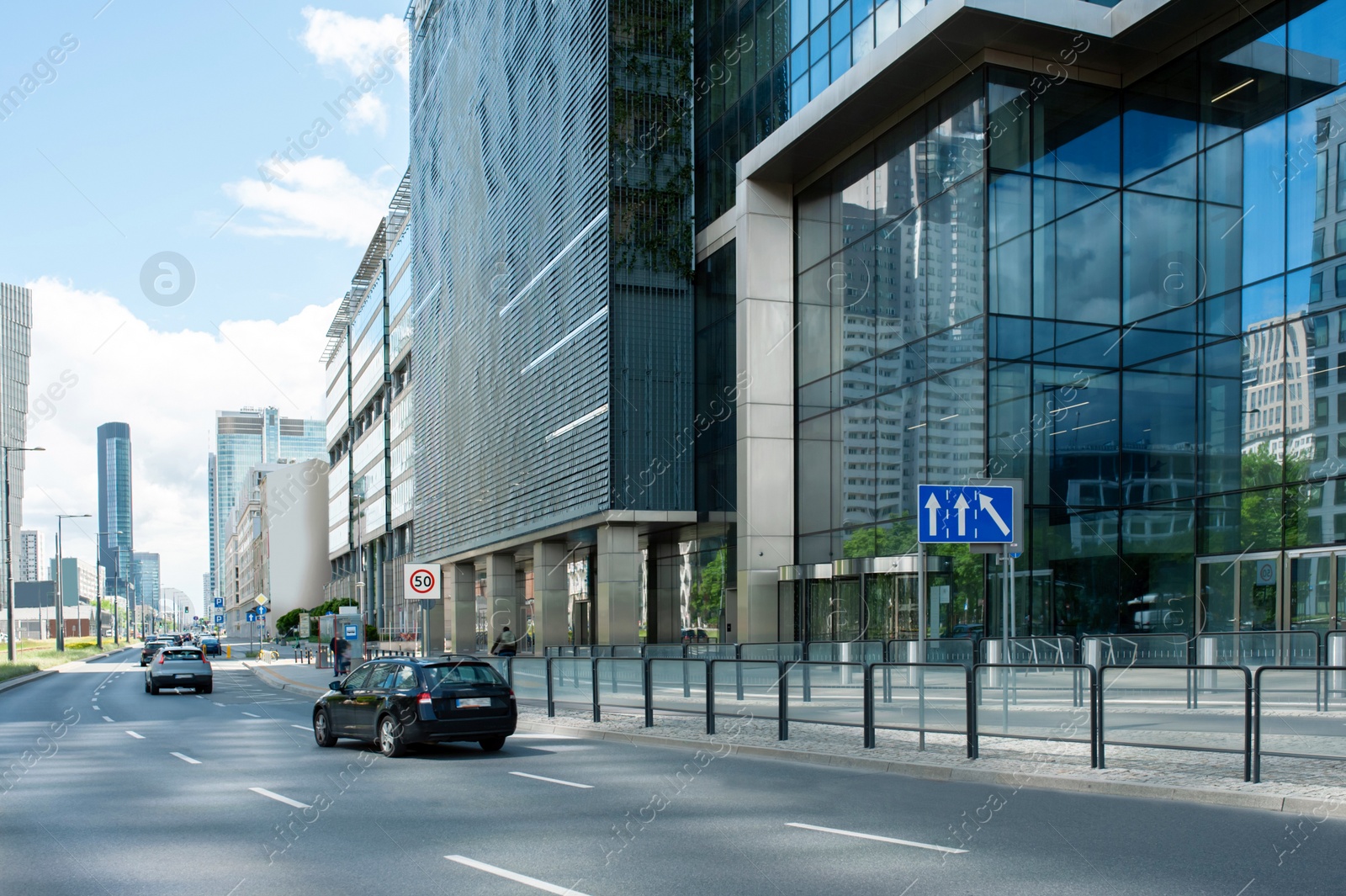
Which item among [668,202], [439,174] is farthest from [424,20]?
[668,202]

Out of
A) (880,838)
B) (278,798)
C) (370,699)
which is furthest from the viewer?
(370,699)

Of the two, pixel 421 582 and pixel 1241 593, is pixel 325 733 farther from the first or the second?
pixel 1241 593

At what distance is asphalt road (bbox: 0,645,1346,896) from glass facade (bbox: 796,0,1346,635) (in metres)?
14.9

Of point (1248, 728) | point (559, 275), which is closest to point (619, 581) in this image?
point (559, 275)

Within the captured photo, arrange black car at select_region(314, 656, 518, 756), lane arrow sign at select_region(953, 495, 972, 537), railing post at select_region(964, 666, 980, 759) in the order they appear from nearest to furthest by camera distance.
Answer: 1. railing post at select_region(964, 666, 980, 759)
2. black car at select_region(314, 656, 518, 756)
3. lane arrow sign at select_region(953, 495, 972, 537)

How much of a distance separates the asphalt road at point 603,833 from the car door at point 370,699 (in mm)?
956

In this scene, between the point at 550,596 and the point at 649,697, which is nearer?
the point at 649,697

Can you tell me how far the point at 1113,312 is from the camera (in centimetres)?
2842

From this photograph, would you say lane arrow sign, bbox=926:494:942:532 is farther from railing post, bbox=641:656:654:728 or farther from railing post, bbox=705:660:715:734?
railing post, bbox=641:656:654:728

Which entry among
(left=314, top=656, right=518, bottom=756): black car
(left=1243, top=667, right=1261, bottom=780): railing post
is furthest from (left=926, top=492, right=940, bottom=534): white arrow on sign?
(left=314, top=656, right=518, bottom=756): black car

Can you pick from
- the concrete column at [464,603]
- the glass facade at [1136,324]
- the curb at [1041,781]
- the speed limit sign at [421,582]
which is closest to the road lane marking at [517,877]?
the curb at [1041,781]

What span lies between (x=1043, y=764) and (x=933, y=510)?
14.2 ft

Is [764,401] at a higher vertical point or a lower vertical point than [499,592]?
higher

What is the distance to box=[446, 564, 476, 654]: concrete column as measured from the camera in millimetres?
64500
